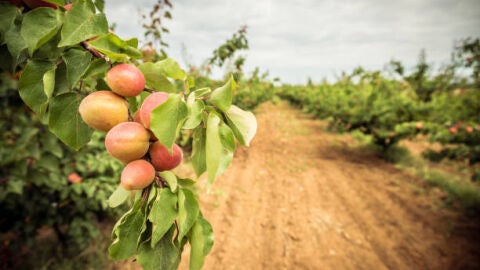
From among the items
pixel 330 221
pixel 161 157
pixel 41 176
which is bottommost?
pixel 330 221

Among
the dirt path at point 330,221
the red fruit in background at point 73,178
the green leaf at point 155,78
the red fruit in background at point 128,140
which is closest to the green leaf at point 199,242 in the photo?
the red fruit in background at point 128,140

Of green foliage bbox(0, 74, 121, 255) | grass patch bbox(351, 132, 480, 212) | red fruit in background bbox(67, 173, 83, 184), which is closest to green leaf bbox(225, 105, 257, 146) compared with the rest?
green foliage bbox(0, 74, 121, 255)

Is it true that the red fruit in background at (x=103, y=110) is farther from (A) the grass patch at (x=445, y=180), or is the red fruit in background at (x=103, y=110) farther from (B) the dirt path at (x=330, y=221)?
(A) the grass patch at (x=445, y=180)

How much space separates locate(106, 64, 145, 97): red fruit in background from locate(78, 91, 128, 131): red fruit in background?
4cm

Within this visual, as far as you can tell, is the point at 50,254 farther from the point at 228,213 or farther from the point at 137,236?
the point at 137,236

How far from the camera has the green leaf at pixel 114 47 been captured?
519mm

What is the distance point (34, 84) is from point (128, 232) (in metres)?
0.44

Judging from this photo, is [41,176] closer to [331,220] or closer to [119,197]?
[119,197]

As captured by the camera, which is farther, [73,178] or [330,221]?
[330,221]

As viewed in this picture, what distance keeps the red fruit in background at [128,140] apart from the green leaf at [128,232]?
0.13m

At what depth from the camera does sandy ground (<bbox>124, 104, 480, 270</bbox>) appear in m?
2.85

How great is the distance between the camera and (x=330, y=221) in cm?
351

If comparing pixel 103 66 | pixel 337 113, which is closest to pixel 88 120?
pixel 103 66

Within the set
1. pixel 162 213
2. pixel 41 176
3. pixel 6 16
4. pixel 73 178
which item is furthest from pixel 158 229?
pixel 73 178
